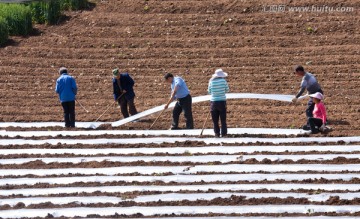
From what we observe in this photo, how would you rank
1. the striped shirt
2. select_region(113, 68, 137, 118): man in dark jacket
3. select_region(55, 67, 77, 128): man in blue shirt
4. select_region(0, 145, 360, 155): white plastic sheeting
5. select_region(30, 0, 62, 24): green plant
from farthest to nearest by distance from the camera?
select_region(30, 0, 62, 24): green plant → select_region(113, 68, 137, 118): man in dark jacket → select_region(55, 67, 77, 128): man in blue shirt → the striped shirt → select_region(0, 145, 360, 155): white plastic sheeting

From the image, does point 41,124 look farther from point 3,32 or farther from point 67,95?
point 3,32

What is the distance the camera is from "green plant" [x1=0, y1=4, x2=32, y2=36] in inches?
1003

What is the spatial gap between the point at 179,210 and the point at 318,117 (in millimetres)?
4502

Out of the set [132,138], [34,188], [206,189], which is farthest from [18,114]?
[206,189]

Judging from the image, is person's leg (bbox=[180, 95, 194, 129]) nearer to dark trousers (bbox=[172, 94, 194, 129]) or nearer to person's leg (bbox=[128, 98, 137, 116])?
dark trousers (bbox=[172, 94, 194, 129])

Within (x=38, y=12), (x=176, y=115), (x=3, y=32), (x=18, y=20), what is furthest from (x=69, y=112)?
(x=38, y=12)

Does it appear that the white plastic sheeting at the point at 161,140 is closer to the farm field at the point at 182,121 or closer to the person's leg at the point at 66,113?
the farm field at the point at 182,121

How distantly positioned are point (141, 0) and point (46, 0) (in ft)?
8.22

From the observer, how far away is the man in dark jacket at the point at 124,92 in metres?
19.0

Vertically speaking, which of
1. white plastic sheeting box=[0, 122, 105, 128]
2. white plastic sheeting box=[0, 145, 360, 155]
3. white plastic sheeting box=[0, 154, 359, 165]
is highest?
white plastic sheeting box=[0, 122, 105, 128]

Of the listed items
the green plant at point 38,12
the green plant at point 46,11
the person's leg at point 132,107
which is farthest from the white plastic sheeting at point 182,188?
the green plant at point 38,12

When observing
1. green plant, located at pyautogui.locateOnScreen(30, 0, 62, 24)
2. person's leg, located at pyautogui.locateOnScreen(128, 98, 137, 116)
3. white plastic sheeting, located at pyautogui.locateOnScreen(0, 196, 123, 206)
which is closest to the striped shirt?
person's leg, located at pyautogui.locateOnScreen(128, 98, 137, 116)

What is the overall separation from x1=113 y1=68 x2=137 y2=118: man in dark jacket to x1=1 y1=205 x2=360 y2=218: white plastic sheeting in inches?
225

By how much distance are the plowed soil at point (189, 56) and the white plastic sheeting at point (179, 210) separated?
485 cm
